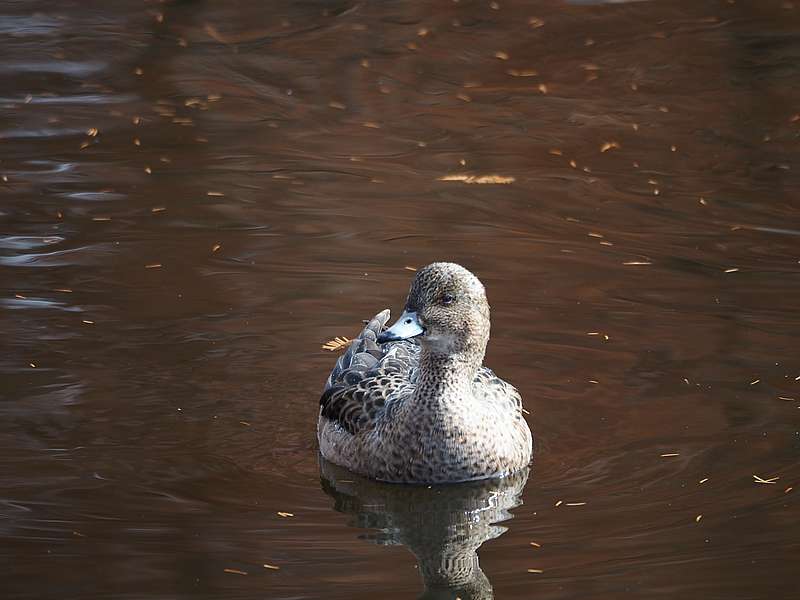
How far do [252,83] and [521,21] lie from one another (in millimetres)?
3288

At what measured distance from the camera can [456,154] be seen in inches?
503

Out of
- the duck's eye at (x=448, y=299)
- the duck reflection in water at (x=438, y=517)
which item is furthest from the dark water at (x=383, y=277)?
the duck's eye at (x=448, y=299)

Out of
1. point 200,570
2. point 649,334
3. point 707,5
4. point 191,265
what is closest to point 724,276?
point 649,334

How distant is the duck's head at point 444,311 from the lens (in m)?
6.82

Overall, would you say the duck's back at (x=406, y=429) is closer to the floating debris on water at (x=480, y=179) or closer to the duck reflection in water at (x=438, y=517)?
the duck reflection in water at (x=438, y=517)

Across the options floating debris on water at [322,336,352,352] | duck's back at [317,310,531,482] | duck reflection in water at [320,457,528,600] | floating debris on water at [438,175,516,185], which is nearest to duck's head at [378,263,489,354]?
duck's back at [317,310,531,482]

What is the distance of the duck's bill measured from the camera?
6668mm

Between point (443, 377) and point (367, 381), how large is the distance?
2.22 ft

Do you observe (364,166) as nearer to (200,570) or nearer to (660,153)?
(660,153)

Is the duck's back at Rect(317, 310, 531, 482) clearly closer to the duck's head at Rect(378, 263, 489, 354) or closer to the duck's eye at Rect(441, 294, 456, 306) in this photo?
the duck's head at Rect(378, 263, 489, 354)

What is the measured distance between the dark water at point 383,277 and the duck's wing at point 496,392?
11.7 inches

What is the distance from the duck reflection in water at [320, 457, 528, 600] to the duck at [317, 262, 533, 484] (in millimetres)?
71

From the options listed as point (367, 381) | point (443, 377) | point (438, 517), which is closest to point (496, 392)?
point (443, 377)

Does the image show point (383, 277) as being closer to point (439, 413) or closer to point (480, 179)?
point (480, 179)
